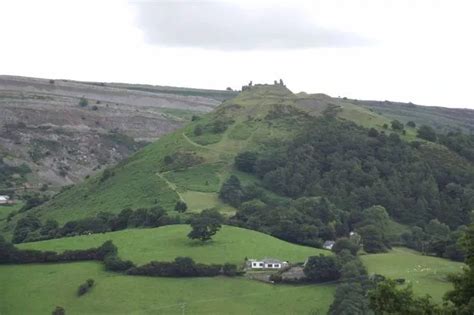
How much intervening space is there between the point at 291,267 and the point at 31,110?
124 m

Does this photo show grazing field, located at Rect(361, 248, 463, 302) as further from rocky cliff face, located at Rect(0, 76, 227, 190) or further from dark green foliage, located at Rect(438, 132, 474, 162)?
rocky cliff face, located at Rect(0, 76, 227, 190)

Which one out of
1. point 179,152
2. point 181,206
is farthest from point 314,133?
point 181,206

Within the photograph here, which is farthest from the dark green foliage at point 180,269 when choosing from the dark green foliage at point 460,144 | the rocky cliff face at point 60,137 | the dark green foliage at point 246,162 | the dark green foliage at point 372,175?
the rocky cliff face at point 60,137

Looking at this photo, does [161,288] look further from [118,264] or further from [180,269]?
[118,264]

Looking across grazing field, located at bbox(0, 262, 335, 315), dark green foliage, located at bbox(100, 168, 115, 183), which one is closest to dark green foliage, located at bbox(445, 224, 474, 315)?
grazing field, located at bbox(0, 262, 335, 315)

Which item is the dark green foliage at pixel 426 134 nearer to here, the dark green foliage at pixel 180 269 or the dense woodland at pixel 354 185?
the dense woodland at pixel 354 185

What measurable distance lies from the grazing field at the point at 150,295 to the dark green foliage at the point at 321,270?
1.10m

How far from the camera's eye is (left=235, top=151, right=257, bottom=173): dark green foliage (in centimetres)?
10919

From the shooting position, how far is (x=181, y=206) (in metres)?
90.5

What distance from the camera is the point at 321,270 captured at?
222 ft

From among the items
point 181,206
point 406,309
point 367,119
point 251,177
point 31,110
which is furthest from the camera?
point 31,110

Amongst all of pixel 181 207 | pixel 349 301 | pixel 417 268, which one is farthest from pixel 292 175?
pixel 349 301

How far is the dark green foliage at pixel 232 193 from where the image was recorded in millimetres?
96037

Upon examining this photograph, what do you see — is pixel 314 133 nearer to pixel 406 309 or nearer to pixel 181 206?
pixel 181 206
